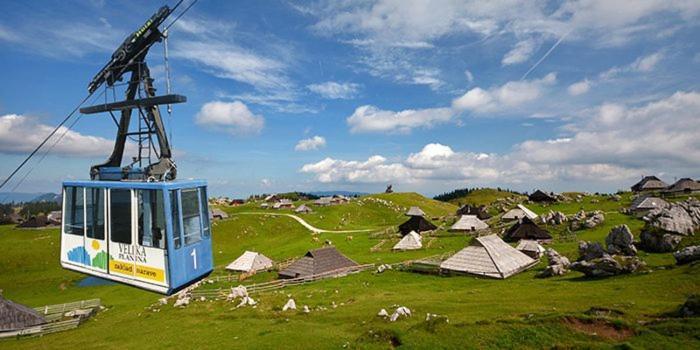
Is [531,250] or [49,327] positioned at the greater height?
[531,250]

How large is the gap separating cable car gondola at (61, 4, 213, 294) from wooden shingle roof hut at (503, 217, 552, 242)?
2032 inches

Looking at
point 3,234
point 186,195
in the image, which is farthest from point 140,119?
point 3,234

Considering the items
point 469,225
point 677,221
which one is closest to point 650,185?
point 469,225

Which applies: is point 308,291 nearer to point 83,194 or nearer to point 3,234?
point 83,194

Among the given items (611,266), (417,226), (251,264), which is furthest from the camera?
(417,226)

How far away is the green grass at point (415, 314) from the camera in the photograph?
18.3m

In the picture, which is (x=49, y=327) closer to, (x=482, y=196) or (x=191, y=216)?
(x=191, y=216)

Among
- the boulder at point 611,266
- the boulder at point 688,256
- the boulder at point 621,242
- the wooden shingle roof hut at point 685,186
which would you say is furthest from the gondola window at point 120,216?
the wooden shingle roof hut at point 685,186

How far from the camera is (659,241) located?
39.2 m

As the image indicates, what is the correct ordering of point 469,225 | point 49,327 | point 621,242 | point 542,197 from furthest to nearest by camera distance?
point 542,197
point 469,225
point 621,242
point 49,327

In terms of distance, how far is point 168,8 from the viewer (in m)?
14.9

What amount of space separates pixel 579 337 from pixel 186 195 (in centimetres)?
1778

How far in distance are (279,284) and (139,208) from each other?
31.6 m

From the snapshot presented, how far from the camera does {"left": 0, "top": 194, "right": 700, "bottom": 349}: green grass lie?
18.3 m
